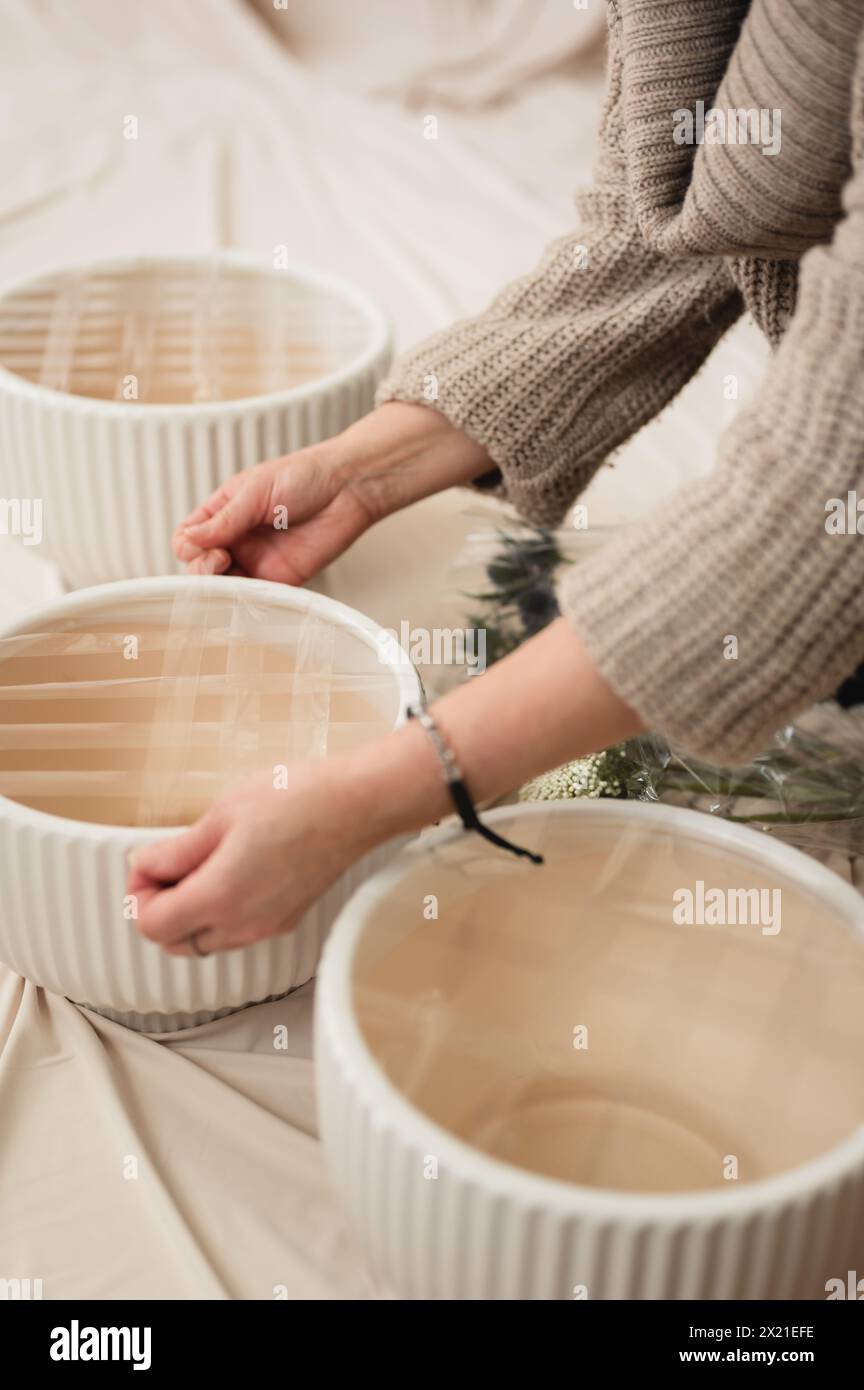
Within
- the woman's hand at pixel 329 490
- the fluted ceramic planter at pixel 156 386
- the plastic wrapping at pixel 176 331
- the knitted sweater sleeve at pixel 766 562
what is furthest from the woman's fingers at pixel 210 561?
the knitted sweater sleeve at pixel 766 562

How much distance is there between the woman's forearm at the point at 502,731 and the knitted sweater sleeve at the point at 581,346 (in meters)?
0.31

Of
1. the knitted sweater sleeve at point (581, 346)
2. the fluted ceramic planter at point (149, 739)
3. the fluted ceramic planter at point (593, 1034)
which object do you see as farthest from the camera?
the knitted sweater sleeve at point (581, 346)

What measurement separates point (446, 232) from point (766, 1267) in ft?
4.47

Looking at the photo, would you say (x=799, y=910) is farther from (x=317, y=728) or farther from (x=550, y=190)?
(x=550, y=190)

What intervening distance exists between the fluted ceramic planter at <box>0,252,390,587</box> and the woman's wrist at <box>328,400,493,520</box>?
102 mm

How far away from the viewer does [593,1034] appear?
0.62 m

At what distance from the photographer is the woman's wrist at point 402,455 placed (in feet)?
2.76

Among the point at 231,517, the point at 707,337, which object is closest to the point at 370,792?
the point at 231,517

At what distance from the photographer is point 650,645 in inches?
20.1

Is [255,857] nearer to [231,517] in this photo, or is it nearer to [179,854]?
[179,854]

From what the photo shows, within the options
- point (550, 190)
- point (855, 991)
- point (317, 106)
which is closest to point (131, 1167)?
point (855, 991)

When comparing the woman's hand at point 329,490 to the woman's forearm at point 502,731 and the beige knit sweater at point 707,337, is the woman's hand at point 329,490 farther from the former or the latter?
the woman's forearm at point 502,731

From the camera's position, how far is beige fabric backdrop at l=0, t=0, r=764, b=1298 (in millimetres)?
621

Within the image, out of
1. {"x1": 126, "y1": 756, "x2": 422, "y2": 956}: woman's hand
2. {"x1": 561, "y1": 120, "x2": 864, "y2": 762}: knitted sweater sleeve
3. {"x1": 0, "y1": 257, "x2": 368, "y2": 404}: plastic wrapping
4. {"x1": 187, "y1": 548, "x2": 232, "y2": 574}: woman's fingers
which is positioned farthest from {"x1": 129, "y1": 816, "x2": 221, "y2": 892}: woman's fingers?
{"x1": 0, "y1": 257, "x2": 368, "y2": 404}: plastic wrapping
